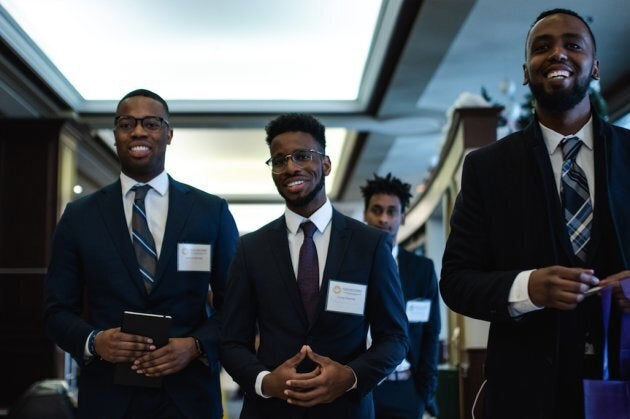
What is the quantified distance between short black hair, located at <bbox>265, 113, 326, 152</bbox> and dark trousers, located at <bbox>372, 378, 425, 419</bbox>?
1.49 m

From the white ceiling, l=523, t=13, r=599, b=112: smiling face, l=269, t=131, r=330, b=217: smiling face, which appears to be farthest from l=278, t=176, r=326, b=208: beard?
the white ceiling

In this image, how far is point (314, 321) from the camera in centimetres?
215

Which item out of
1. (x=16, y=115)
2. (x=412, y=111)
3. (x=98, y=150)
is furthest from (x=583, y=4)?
(x=98, y=150)

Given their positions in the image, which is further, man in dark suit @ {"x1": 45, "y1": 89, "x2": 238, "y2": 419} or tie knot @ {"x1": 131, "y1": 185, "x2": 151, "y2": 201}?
tie knot @ {"x1": 131, "y1": 185, "x2": 151, "y2": 201}

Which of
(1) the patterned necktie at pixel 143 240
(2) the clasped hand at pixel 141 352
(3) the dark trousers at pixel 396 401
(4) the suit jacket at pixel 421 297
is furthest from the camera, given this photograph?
(4) the suit jacket at pixel 421 297

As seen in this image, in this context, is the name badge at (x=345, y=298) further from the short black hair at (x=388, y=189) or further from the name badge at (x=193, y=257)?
the short black hair at (x=388, y=189)

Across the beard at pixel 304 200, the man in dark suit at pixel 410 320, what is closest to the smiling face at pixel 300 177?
the beard at pixel 304 200

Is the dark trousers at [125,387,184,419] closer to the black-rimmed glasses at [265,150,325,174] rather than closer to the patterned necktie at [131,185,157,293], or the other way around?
the patterned necktie at [131,185,157,293]

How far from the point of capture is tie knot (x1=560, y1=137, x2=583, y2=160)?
175 centimetres

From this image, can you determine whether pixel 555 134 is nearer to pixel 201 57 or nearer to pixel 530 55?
pixel 530 55

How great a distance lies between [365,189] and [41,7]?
3.87 metres

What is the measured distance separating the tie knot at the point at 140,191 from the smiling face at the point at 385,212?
1.74 meters

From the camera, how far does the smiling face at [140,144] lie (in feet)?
8.34

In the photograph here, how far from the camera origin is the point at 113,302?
8.00ft
